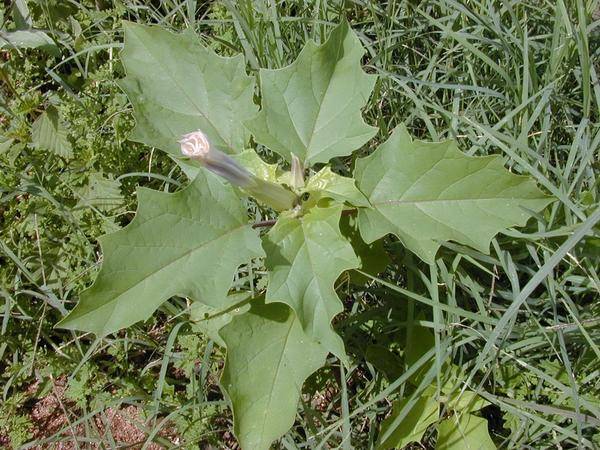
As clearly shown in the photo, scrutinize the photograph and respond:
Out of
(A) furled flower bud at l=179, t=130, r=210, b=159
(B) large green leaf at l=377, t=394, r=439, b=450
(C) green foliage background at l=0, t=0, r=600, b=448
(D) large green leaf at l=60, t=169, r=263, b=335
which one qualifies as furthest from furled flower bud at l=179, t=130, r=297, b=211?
(B) large green leaf at l=377, t=394, r=439, b=450

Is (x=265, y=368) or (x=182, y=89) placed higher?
(x=182, y=89)

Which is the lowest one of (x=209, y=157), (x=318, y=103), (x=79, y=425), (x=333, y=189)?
(x=79, y=425)

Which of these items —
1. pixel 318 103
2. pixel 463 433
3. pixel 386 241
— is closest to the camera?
pixel 318 103

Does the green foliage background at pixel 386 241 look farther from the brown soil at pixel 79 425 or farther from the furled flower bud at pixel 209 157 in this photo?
the furled flower bud at pixel 209 157

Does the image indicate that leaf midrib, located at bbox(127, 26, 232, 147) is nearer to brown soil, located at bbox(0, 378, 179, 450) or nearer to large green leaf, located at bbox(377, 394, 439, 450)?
large green leaf, located at bbox(377, 394, 439, 450)

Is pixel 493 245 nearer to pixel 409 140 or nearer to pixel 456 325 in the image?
pixel 456 325

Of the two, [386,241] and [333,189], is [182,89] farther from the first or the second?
[386,241]

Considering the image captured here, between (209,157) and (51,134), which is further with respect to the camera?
(51,134)

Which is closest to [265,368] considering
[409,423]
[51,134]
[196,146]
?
[409,423]
